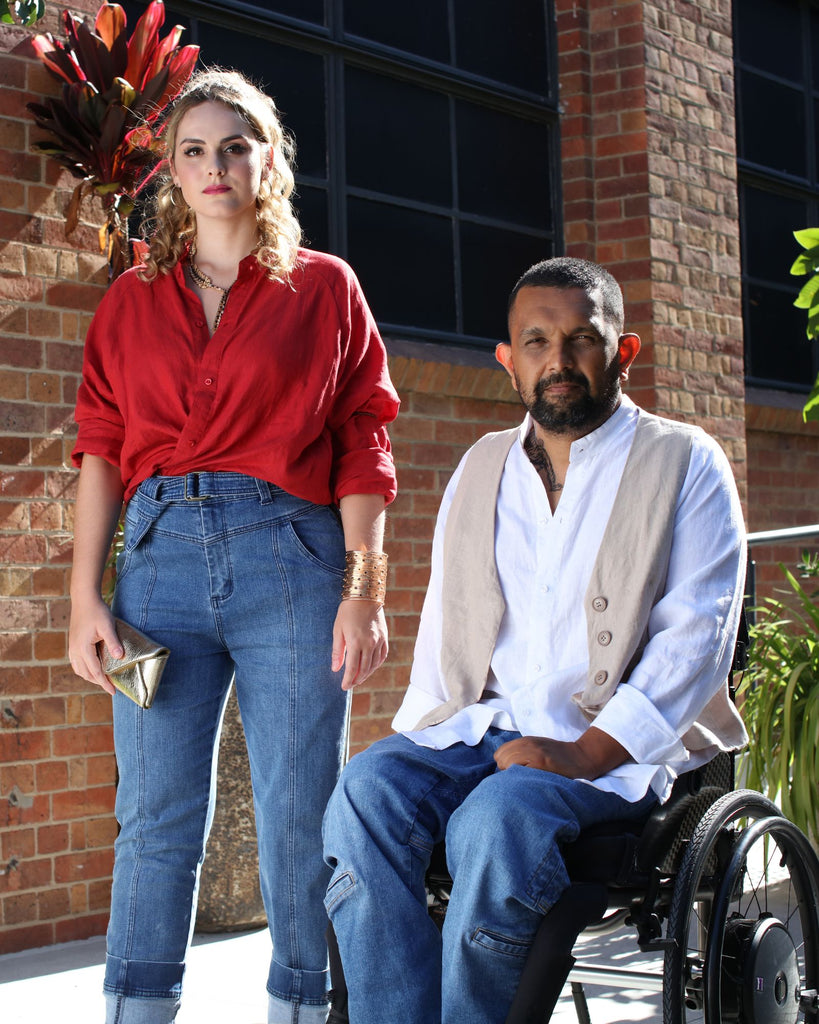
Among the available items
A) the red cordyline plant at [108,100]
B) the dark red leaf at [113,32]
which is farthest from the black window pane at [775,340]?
the dark red leaf at [113,32]

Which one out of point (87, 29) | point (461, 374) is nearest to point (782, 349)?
point (461, 374)

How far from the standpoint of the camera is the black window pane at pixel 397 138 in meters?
5.86

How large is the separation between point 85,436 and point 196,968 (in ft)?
6.47

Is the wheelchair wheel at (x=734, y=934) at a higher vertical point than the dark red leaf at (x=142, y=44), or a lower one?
lower

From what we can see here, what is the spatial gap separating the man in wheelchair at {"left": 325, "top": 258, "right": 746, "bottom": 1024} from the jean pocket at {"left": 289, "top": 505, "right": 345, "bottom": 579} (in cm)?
22

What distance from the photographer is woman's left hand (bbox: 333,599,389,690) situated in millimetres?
2642

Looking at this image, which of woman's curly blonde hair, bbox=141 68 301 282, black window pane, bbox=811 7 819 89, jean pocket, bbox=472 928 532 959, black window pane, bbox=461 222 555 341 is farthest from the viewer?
black window pane, bbox=811 7 819 89

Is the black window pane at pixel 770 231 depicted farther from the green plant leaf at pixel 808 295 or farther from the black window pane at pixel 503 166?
the green plant leaf at pixel 808 295

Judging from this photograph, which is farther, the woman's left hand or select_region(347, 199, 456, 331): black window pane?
select_region(347, 199, 456, 331): black window pane

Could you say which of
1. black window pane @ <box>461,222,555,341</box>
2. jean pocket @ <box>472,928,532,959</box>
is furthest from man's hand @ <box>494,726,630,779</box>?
black window pane @ <box>461,222,555,341</box>

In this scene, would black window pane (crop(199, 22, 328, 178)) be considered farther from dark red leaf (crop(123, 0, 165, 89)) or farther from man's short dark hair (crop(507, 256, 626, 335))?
man's short dark hair (crop(507, 256, 626, 335))

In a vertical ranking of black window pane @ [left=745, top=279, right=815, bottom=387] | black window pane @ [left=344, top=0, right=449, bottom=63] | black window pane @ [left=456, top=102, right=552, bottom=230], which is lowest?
black window pane @ [left=745, top=279, right=815, bottom=387]

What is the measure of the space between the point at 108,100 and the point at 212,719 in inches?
92.9

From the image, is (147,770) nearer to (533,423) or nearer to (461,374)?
(533,423)
